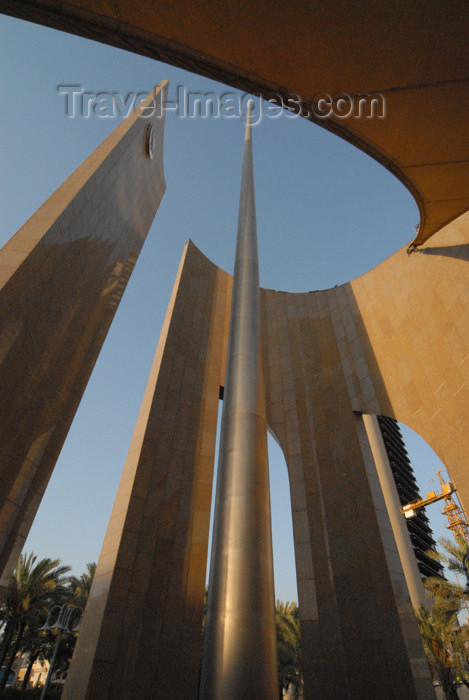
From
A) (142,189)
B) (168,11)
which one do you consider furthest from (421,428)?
(142,189)

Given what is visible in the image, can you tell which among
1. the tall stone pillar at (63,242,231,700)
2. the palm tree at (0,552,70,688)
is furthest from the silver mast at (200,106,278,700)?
the palm tree at (0,552,70,688)

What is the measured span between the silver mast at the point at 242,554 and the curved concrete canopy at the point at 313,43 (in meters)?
6.41

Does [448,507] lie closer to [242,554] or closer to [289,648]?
[289,648]

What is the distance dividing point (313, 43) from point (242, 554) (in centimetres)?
925

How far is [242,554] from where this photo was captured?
24.2ft

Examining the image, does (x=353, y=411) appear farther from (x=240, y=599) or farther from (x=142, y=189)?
(x=142, y=189)

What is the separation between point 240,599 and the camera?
6840mm

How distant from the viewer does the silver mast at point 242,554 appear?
621cm

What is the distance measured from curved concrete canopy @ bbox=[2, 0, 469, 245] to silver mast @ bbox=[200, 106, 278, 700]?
21.0ft

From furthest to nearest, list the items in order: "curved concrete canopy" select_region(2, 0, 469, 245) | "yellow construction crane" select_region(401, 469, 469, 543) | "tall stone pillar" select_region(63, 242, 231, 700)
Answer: "yellow construction crane" select_region(401, 469, 469, 543), "tall stone pillar" select_region(63, 242, 231, 700), "curved concrete canopy" select_region(2, 0, 469, 245)

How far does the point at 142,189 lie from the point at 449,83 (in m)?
14.5

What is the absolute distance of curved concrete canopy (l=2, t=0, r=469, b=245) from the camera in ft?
21.6

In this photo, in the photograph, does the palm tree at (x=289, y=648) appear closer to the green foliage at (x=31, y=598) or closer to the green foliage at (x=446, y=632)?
the green foliage at (x=446, y=632)

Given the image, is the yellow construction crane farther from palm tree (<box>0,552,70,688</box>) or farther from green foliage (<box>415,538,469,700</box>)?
palm tree (<box>0,552,70,688</box>)
